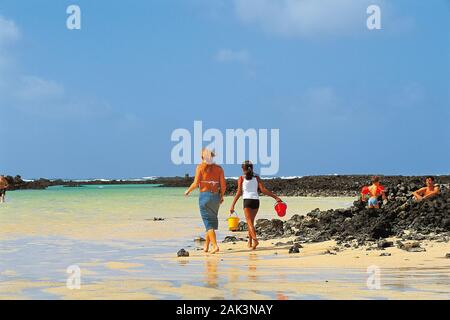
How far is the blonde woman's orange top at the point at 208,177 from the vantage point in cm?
1215

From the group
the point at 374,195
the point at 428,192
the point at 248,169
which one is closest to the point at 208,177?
the point at 248,169

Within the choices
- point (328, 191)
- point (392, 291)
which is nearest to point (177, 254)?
point (392, 291)

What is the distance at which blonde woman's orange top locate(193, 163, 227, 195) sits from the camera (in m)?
12.1

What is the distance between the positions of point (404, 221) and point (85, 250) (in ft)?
23.2

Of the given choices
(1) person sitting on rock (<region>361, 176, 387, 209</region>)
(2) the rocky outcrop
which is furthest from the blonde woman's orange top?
(1) person sitting on rock (<region>361, 176, 387, 209</region>)

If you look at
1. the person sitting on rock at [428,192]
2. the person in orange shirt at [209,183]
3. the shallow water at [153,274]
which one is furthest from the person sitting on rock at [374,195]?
the person in orange shirt at [209,183]

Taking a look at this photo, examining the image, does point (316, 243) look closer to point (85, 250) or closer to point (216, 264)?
point (216, 264)

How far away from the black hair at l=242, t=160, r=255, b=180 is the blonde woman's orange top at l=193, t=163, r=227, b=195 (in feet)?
2.18

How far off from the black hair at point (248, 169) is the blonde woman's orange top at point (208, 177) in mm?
664

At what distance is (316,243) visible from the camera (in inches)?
546

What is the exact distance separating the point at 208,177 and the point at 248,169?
100 cm

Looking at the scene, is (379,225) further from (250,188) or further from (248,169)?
(248,169)

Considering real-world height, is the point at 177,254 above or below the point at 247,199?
below

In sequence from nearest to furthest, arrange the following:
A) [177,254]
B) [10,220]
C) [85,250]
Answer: [177,254]
[85,250]
[10,220]
